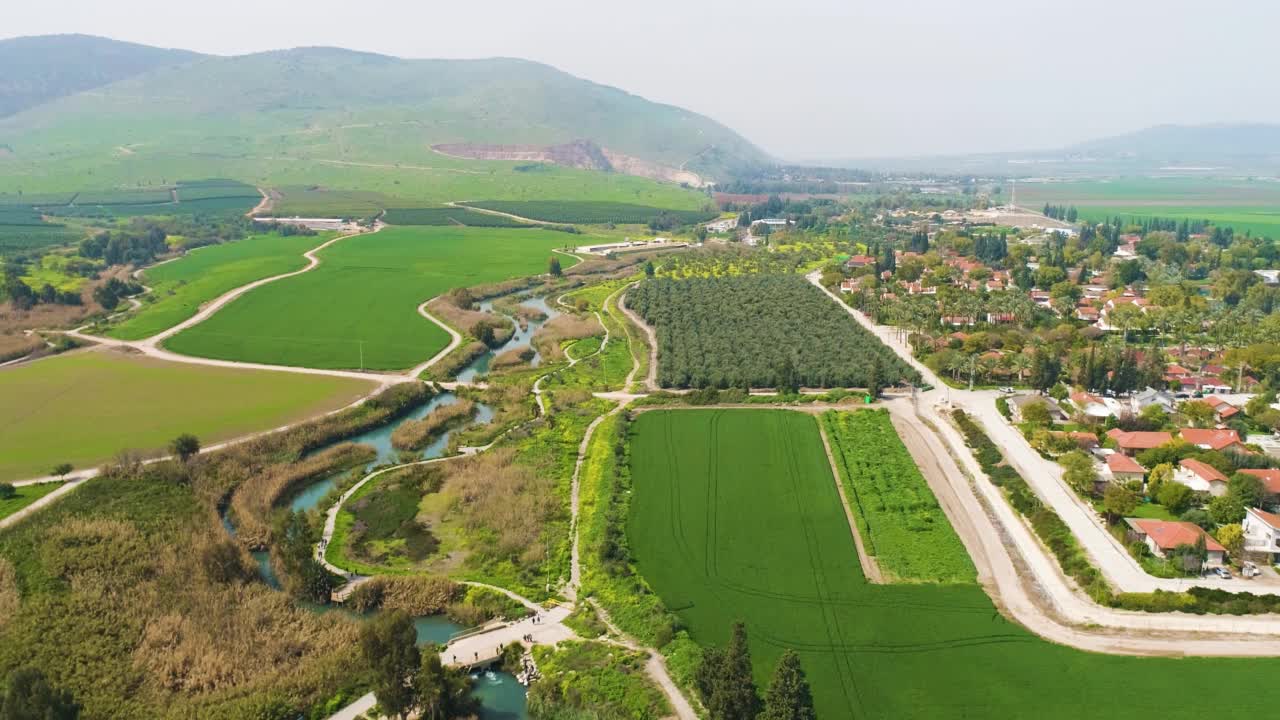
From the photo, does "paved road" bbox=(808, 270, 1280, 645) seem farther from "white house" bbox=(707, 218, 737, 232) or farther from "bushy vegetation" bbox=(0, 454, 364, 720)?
"white house" bbox=(707, 218, 737, 232)

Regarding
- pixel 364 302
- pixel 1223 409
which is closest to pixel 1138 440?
pixel 1223 409

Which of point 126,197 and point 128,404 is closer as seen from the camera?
point 128,404

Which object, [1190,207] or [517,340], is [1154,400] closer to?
[517,340]

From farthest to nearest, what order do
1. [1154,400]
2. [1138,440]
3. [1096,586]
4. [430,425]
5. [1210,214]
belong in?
[1210,214] → [1154,400] → [430,425] → [1138,440] → [1096,586]

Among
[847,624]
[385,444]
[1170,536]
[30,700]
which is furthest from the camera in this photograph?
[385,444]

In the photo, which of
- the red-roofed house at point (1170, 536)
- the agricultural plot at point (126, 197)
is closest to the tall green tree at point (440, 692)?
the red-roofed house at point (1170, 536)

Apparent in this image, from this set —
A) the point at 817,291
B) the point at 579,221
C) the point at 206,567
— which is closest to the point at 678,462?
the point at 206,567
